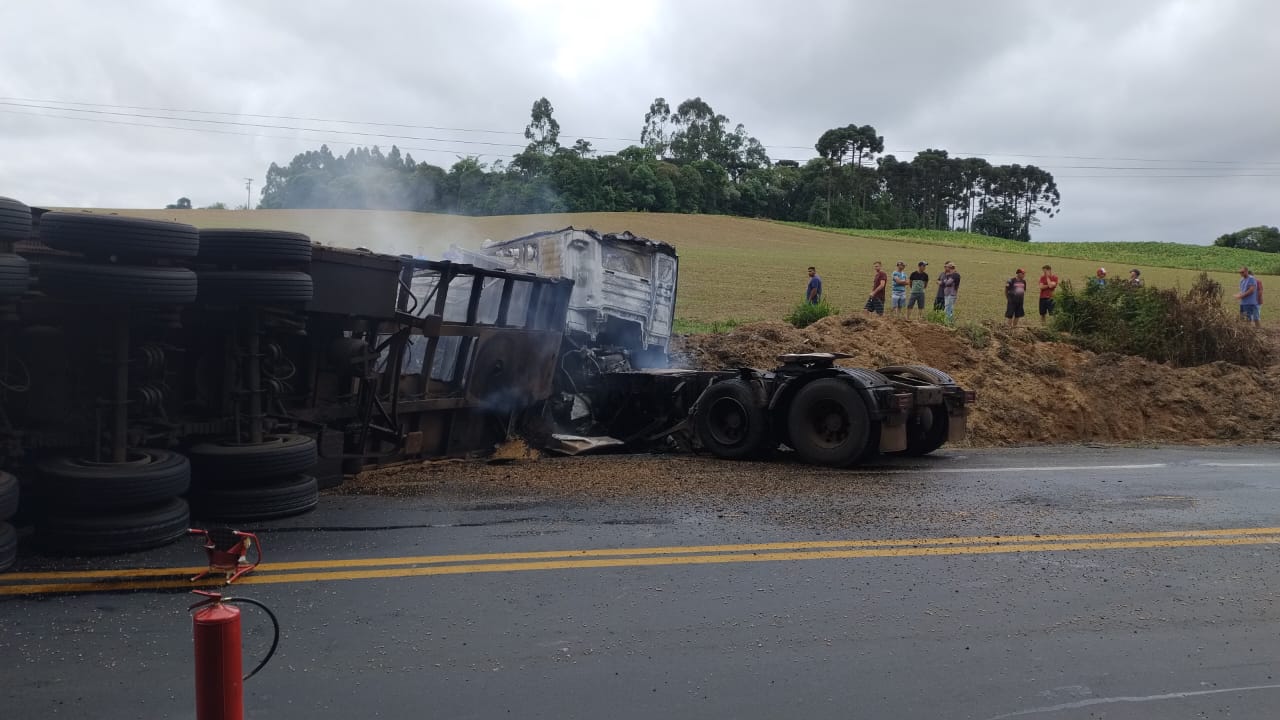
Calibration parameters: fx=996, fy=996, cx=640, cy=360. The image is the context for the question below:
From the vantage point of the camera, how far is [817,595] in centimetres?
532

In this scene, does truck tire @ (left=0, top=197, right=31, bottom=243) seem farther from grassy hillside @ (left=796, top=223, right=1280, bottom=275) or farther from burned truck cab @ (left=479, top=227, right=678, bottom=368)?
grassy hillside @ (left=796, top=223, right=1280, bottom=275)

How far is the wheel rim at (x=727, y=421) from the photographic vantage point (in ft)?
35.5

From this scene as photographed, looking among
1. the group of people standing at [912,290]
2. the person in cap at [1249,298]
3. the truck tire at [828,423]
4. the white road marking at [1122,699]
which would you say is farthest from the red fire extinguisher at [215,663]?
the person in cap at [1249,298]

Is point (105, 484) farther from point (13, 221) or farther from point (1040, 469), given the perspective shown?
point (1040, 469)

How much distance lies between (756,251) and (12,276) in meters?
47.6

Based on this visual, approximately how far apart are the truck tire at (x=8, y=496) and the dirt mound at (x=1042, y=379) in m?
10.8

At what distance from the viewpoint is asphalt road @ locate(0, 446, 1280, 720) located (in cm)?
402

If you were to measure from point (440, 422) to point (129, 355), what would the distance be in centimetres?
372

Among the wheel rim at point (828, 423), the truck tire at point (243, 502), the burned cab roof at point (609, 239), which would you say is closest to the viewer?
the truck tire at point (243, 502)

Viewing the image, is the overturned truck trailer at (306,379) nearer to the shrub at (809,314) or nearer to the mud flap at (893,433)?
the mud flap at (893,433)

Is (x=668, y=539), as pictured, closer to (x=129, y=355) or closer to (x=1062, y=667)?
(x=1062, y=667)

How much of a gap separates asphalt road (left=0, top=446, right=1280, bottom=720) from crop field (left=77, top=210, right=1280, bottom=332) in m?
11.4

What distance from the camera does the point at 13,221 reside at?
572 centimetres

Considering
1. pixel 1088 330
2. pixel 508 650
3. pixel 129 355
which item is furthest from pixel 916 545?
pixel 1088 330
